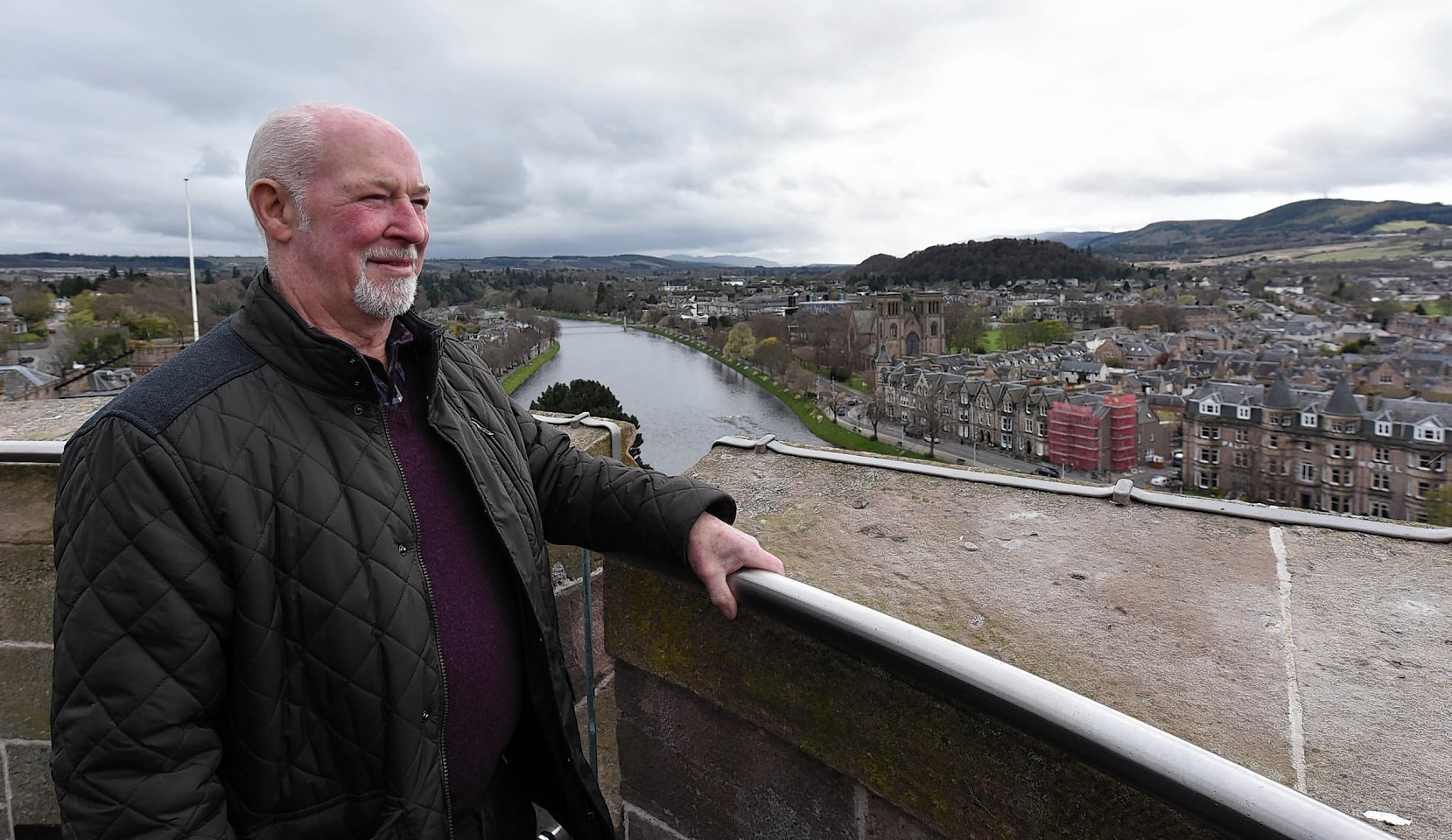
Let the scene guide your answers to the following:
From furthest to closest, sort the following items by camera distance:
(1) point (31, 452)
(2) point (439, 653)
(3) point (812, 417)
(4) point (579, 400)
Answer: (3) point (812, 417) < (4) point (579, 400) < (1) point (31, 452) < (2) point (439, 653)

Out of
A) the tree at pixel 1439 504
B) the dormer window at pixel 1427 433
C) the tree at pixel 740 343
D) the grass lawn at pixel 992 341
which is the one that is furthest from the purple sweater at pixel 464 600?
the tree at pixel 740 343

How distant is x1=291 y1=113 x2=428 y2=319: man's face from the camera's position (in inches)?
38.5

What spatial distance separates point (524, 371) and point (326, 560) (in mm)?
28343

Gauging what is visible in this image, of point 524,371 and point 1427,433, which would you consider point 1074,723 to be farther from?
point 524,371

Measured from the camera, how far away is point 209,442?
2.69 feet

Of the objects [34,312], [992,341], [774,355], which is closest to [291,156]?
[34,312]

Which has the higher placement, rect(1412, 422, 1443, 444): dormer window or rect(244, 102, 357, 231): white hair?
rect(244, 102, 357, 231): white hair

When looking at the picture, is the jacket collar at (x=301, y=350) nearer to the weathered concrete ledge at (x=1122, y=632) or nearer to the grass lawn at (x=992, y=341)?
the weathered concrete ledge at (x=1122, y=632)

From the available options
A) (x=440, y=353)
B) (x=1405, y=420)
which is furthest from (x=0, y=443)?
(x=1405, y=420)

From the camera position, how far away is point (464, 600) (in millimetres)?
994

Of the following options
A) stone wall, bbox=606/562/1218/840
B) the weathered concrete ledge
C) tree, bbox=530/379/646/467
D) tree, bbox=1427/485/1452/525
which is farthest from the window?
stone wall, bbox=606/562/1218/840

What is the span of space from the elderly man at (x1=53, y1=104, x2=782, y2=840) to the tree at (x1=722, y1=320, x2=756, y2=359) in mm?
31324

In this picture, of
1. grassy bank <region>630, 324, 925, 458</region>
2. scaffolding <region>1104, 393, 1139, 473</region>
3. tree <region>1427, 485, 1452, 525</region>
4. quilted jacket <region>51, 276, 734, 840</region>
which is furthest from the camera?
grassy bank <region>630, 324, 925, 458</region>

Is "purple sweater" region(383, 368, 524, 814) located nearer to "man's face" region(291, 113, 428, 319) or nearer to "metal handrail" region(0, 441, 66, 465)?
"man's face" region(291, 113, 428, 319)
